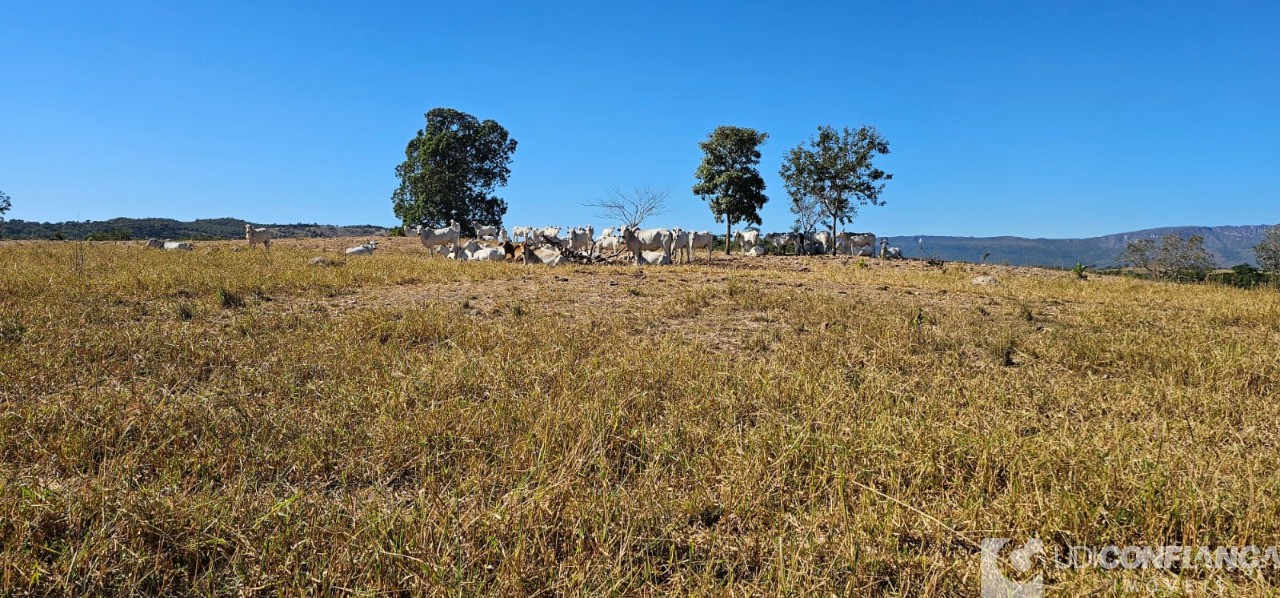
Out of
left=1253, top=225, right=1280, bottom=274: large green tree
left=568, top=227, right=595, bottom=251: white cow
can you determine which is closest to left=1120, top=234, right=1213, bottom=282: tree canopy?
left=1253, top=225, right=1280, bottom=274: large green tree

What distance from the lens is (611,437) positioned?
337cm

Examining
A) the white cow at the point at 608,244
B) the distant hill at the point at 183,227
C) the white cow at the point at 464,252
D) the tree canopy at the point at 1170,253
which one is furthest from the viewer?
the distant hill at the point at 183,227

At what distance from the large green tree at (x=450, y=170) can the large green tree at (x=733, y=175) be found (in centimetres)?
1727

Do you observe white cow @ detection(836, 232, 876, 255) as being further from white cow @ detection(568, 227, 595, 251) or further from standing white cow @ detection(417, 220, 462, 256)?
standing white cow @ detection(417, 220, 462, 256)

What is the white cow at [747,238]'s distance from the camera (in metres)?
32.4

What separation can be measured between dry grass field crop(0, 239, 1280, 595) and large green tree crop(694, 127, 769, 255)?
28.8 meters

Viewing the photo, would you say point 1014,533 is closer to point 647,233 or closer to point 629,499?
point 629,499

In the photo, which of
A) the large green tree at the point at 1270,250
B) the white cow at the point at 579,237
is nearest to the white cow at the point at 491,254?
the white cow at the point at 579,237

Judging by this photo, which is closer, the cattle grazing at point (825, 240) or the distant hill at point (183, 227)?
the cattle grazing at point (825, 240)

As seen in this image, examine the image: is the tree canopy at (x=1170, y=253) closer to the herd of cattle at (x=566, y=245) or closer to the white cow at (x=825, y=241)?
the white cow at (x=825, y=241)

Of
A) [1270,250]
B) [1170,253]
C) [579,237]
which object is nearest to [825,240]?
[579,237]

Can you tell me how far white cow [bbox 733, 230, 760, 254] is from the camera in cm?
3244

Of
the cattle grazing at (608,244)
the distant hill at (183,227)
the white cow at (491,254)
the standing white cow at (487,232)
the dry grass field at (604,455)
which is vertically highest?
the distant hill at (183,227)

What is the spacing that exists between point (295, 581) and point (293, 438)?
149 centimetres
